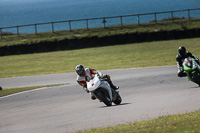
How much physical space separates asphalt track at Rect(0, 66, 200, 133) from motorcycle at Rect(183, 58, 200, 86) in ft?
1.15

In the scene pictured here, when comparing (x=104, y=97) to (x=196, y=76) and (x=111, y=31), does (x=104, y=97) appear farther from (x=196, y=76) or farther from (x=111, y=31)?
(x=111, y=31)

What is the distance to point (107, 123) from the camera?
26.2 ft

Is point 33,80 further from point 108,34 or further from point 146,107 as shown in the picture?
point 108,34

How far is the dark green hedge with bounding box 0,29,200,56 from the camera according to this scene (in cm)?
3284

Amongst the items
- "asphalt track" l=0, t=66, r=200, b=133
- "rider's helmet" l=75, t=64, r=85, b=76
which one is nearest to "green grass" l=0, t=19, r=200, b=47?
"asphalt track" l=0, t=66, r=200, b=133

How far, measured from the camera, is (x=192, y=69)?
476 inches

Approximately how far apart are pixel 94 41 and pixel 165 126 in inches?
1081

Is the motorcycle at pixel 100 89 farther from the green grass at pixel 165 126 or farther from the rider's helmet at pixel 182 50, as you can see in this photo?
the rider's helmet at pixel 182 50

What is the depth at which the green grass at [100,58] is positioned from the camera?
78.6 feet

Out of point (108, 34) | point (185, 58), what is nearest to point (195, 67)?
point (185, 58)

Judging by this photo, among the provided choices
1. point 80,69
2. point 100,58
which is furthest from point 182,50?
point 100,58

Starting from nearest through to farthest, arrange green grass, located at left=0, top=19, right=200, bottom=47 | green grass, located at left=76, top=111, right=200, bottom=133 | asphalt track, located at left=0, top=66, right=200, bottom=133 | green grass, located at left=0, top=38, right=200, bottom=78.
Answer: green grass, located at left=76, top=111, right=200, bottom=133
asphalt track, located at left=0, top=66, right=200, bottom=133
green grass, located at left=0, top=38, right=200, bottom=78
green grass, located at left=0, top=19, right=200, bottom=47

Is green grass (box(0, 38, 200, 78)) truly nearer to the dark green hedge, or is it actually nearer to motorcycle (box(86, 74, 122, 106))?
the dark green hedge

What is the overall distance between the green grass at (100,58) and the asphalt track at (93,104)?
13.2ft
